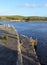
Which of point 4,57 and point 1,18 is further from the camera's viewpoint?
point 1,18

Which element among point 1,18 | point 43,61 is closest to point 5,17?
A: point 1,18

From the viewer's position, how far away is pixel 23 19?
186 meters

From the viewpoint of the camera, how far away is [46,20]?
17562 centimetres

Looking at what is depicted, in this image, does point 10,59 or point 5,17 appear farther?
point 5,17

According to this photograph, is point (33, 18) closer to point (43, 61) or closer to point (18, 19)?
point (18, 19)

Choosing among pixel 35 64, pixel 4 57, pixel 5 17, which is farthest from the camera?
Result: pixel 5 17

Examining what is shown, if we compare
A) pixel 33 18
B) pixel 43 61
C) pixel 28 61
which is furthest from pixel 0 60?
pixel 33 18

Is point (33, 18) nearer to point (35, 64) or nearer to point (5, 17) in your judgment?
point (5, 17)

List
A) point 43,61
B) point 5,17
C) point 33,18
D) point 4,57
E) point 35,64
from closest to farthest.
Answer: point 35,64 < point 4,57 < point 43,61 < point 33,18 < point 5,17

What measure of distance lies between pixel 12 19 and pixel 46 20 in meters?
27.3

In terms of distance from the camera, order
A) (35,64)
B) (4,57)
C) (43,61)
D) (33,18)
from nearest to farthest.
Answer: (35,64) → (4,57) → (43,61) → (33,18)

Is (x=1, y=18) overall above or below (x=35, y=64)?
below

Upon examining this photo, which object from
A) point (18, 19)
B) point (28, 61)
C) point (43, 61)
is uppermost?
point (28, 61)

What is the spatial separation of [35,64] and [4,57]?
8.12 ft
